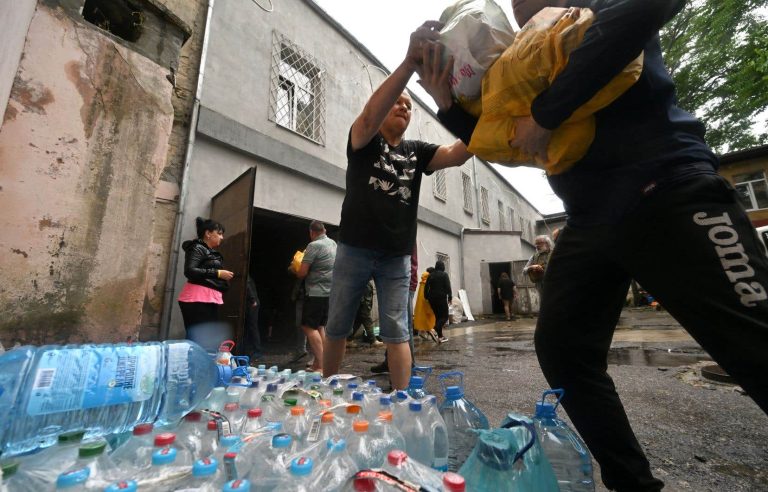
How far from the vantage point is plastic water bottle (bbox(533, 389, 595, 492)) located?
43.7 inches

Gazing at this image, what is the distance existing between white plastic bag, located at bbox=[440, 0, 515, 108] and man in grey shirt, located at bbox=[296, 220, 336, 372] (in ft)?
10.4

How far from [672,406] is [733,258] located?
7.31ft

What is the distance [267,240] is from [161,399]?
829 cm

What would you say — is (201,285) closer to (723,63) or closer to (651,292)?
(651,292)

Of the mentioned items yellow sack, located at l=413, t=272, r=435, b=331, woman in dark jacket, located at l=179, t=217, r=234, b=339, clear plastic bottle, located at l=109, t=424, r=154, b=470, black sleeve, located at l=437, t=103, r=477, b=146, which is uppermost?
black sleeve, located at l=437, t=103, r=477, b=146

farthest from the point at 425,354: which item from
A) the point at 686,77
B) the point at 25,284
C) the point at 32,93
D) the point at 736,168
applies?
the point at 736,168

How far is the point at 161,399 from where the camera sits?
1.70m

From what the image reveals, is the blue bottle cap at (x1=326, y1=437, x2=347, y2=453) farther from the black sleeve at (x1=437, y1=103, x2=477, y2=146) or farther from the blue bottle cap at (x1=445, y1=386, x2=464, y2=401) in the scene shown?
→ the black sleeve at (x1=437, y1=103, x2=477, y2=146)

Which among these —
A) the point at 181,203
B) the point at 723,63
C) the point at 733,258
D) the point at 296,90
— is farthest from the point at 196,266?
the point at 723,63

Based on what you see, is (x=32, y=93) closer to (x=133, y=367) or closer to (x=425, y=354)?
(x=133, y=367)

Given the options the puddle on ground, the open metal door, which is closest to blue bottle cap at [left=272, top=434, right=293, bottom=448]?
the open metal door

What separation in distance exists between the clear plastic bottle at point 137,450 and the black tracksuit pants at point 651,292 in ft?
4.54

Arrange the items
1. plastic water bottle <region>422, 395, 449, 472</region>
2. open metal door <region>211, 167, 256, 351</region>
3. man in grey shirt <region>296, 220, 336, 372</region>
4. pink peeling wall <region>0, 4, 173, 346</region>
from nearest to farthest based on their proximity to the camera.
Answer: plastic water bottle <region>422, 395, 449, 472</region> < pink peeling wall <region>0, 4, 173, 346</region> < man in grey shirt <region>296, 220, 336, 372</region> < open metal door <region>211, 167, 256, 351</region>

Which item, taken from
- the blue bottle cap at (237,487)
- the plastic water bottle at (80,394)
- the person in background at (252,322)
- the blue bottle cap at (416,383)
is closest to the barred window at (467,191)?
the person in background at (252,322)
